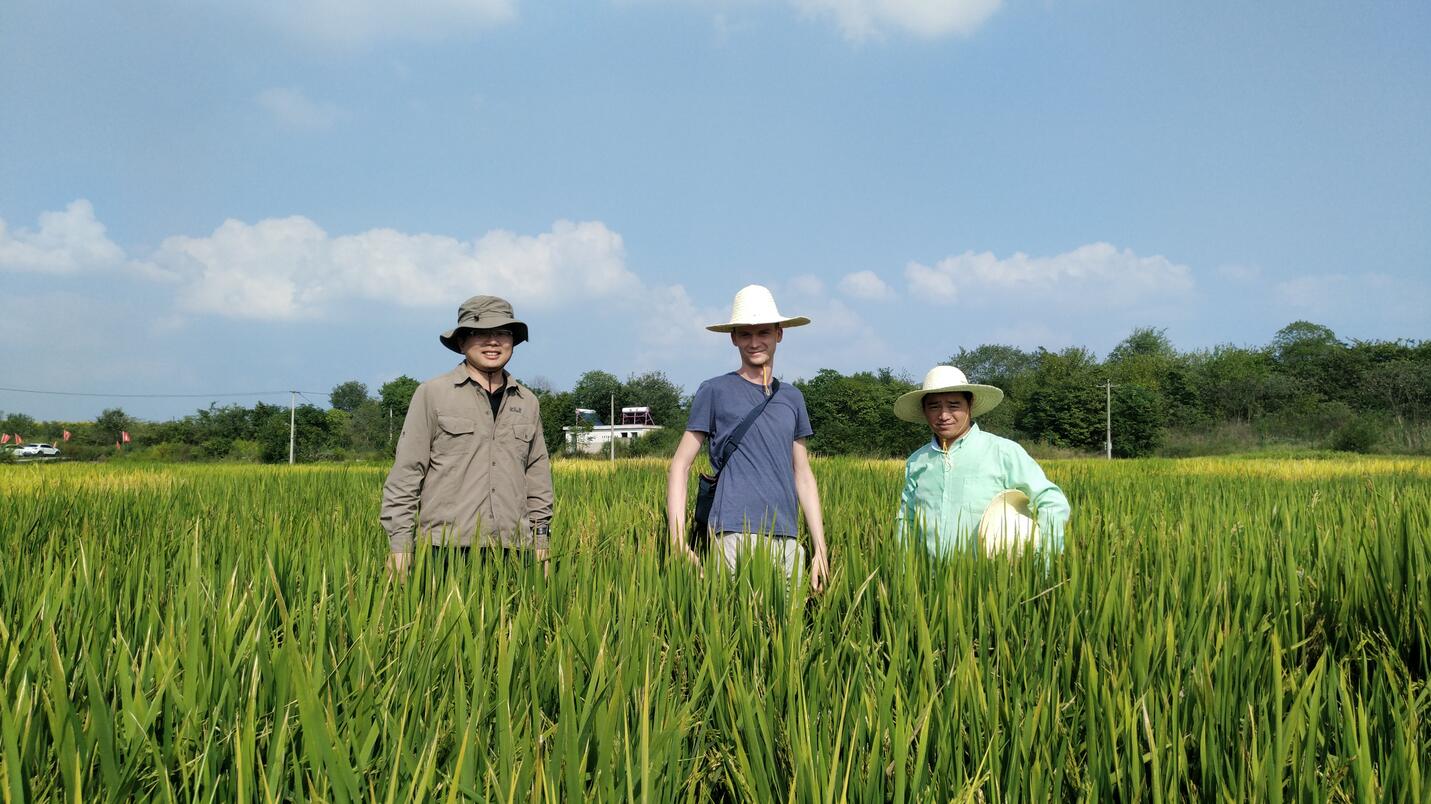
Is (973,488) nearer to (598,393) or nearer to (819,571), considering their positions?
(819,571)

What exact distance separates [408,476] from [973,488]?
6.56ft

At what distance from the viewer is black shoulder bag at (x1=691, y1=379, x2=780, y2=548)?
2891mm

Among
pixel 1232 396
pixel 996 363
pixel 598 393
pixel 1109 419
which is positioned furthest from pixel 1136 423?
pixel 598 393

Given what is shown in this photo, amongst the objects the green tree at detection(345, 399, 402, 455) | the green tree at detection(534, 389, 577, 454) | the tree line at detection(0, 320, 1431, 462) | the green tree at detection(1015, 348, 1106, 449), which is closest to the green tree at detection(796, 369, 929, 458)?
the tree line at detection(0, 320, 1431, 462)

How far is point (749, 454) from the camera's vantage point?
289cm

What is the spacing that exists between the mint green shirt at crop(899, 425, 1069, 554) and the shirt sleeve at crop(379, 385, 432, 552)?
1694mm

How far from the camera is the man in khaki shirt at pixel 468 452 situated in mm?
2809

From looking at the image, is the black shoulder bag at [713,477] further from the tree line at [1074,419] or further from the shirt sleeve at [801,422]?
the tree line at [1074,419]

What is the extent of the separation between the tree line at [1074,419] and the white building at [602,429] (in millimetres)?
1034

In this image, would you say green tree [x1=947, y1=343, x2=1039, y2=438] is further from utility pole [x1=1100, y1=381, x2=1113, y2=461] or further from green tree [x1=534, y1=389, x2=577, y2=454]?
green tree [x1=534, y1=389, x2=577, y2=454]

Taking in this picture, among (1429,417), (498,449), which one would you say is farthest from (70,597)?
(1429,417)

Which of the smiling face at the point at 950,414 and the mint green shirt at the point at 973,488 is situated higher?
the smiling face at the point at 950,414

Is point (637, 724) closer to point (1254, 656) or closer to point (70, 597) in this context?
point (1254, 656)

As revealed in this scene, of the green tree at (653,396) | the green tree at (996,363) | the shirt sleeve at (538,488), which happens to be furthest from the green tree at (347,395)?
the shirt sleeve at (538,488)
